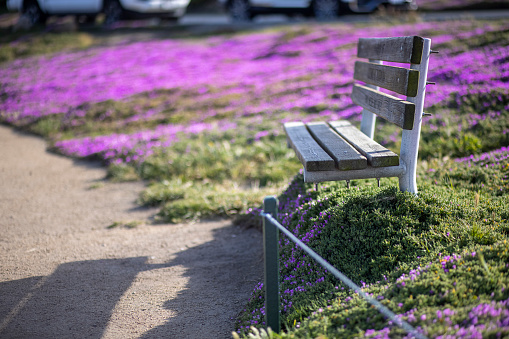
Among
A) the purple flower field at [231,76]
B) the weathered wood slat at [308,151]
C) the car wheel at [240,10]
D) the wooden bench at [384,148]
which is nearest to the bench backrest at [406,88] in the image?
the wooden bench at [384,148]

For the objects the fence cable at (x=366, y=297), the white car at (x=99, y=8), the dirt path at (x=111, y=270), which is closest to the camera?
the fence cable at (x=366, y=297)

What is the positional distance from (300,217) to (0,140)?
7.93 metres

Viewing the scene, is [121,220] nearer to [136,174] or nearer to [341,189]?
[136,174]

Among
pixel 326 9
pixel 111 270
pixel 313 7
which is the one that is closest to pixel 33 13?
pixel 313 7

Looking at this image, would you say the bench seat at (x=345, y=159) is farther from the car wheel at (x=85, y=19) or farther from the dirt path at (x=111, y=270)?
the car wheel at (x=85, y=19)

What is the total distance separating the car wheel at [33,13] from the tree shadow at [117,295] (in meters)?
19.4

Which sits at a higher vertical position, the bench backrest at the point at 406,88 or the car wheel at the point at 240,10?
the car wheel at the point at 240,10

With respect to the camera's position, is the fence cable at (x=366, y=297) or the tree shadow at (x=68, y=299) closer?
the fence cable at (x=366, y=297)

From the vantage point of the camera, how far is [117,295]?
338cm

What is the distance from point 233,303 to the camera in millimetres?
3254

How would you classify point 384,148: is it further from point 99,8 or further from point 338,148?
point 99,8

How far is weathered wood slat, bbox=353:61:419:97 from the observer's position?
9.52ft

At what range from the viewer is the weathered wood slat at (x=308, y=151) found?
287 centimetres

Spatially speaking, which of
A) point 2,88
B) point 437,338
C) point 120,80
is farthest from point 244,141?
point 2,88
